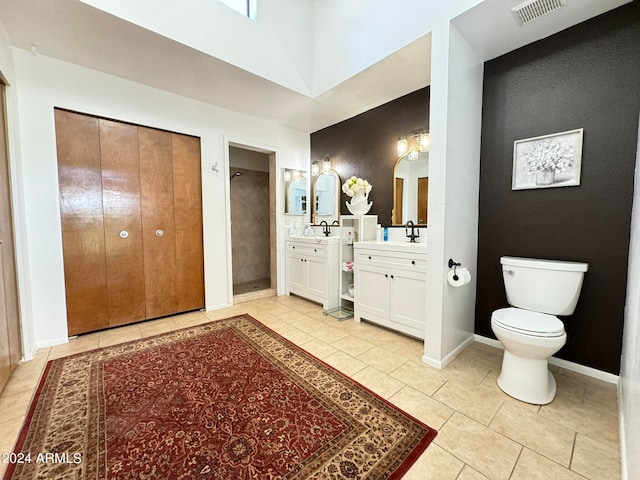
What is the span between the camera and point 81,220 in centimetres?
243

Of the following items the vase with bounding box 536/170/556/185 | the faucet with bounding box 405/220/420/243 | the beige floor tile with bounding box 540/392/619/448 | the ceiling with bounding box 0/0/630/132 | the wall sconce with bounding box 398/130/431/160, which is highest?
the ceiling with bounding box 0/0/630/132

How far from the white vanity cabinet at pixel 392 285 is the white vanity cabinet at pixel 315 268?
1.48 feet

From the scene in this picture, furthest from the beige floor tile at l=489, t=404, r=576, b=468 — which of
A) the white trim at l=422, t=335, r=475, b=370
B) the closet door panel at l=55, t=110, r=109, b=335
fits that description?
the closet door panel at l=55, t=110, r=109, b=335

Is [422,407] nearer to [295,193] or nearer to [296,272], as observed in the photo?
[296,272]

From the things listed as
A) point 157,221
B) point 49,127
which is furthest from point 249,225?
point 49,127

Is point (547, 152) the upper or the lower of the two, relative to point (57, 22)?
lower

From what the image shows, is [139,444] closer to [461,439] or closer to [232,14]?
[461,439]

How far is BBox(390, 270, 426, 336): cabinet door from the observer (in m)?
2.24

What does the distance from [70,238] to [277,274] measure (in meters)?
2.28

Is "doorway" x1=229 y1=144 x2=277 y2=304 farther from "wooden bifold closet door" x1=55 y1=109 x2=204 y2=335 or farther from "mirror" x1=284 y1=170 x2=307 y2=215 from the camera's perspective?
"wooden bifold closet door" x1=55 y1=109 x2=204 y2=335

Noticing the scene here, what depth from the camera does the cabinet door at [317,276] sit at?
10.5ft

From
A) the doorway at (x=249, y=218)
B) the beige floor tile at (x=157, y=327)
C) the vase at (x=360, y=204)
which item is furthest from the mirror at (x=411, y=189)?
the beige floor tile at (x=157, y=327)

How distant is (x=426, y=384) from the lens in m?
1.76

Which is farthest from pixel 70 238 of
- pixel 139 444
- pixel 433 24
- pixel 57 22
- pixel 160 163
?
pixel 433 24
